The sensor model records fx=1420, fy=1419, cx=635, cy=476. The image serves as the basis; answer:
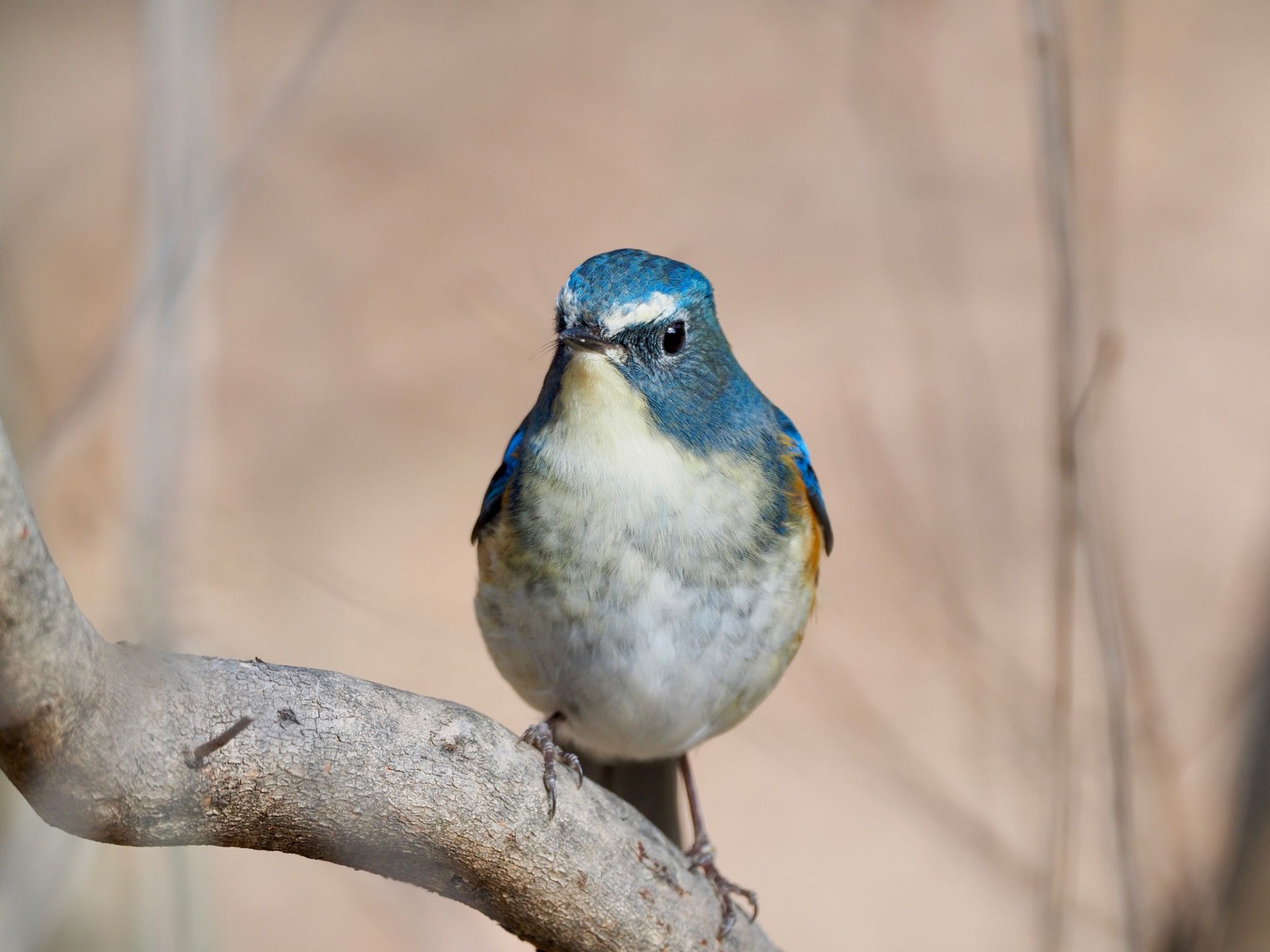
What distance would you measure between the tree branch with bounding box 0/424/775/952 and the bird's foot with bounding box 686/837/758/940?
0.09 m

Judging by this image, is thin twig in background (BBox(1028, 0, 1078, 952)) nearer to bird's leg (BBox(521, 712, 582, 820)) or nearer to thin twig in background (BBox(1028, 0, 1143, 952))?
thin twig in background (BBox(1028, 0, 1143, 952))

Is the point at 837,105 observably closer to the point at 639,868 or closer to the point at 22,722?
the point at 639,868

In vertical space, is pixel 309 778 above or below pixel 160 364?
below

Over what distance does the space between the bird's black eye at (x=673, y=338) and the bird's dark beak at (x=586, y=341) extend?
18 centimetres

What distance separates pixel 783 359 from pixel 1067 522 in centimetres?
543

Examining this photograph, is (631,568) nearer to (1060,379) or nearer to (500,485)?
(500,485)

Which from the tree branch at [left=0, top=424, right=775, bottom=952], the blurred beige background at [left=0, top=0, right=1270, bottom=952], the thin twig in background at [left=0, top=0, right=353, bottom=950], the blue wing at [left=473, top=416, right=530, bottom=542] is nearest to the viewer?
the tree branch at [left=0, top=424, right=775, bottom=952]

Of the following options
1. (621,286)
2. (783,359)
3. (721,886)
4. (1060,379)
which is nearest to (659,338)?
(621,286)

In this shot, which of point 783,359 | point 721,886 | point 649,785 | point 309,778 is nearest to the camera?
point 309,778

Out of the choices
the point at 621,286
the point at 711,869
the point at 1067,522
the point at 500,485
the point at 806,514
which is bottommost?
the point at 711,869

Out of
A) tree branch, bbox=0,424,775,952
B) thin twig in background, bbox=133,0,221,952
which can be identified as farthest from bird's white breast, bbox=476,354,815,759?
thin twig in background, bbox=133,0,221,952

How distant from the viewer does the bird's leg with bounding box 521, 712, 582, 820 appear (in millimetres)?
2801

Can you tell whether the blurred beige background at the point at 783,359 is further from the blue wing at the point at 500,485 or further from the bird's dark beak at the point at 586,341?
the bird's dark beak at the point at 586,341

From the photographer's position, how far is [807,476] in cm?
398
